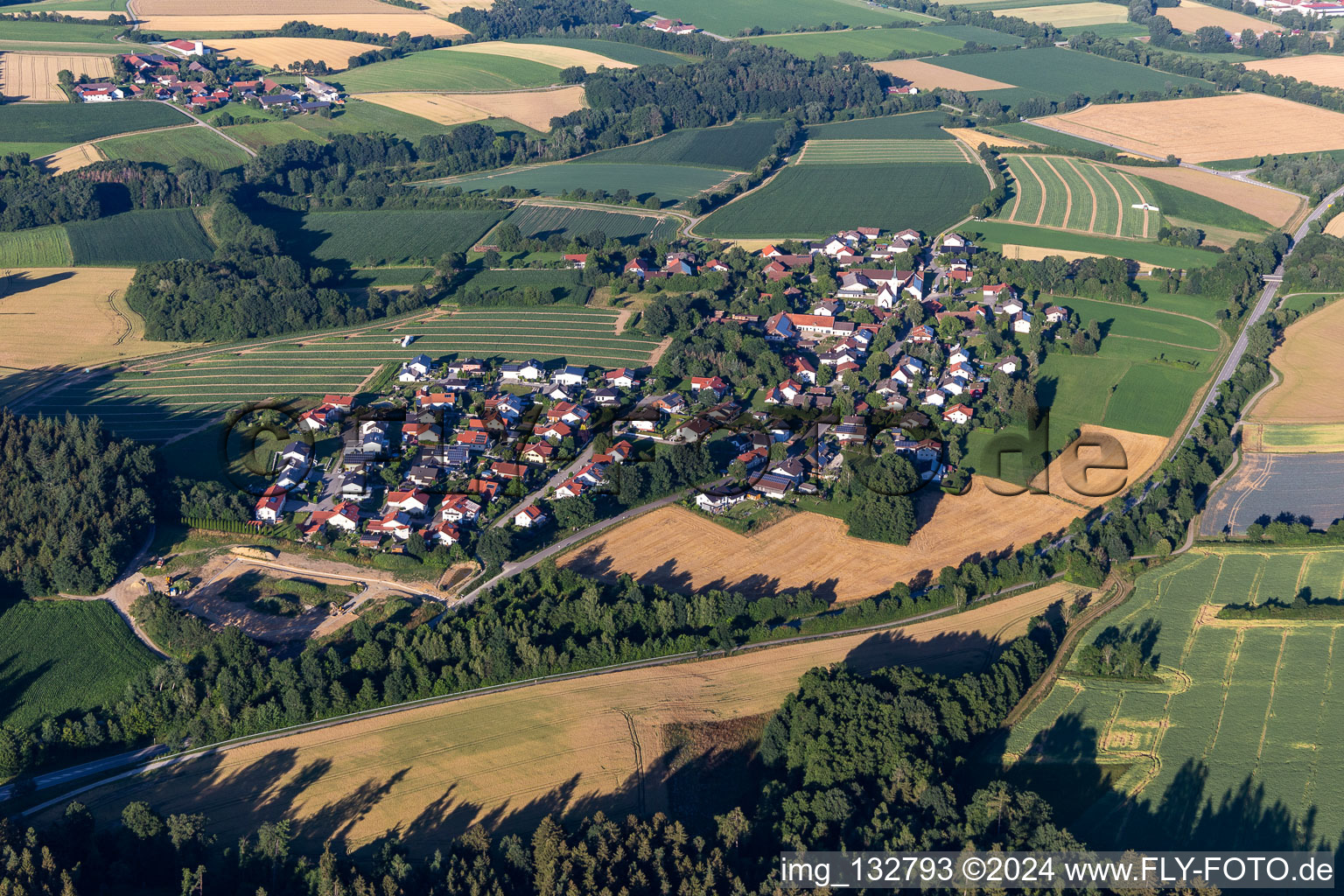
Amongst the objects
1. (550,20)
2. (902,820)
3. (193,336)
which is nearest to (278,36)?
(550,20)

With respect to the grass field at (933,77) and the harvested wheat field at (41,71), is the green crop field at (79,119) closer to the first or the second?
the harvested wheat field at (41,71)

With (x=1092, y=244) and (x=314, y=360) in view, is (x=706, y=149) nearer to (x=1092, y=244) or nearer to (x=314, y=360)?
(x=1092, y=244)

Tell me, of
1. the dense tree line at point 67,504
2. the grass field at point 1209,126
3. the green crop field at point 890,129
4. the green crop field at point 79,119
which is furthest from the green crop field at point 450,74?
the dense tree line at point 67,504

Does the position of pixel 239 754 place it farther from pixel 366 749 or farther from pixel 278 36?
pixel 278 36

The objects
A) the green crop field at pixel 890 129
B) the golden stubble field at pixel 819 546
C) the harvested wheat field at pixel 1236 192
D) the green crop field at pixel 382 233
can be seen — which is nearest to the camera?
the golden stubble field at pixel 819 546

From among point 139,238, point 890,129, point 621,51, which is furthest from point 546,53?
point 139,238

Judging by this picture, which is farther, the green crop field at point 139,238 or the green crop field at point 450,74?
the green crop field at point 450,74
